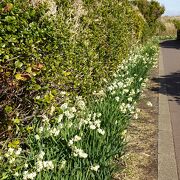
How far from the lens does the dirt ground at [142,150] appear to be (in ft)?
13.5

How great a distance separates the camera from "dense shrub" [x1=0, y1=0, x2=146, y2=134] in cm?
325

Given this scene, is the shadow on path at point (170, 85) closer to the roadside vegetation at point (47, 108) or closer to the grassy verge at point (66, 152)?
the roadside vegetation at point (47, 108)

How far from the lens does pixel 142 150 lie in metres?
4.89

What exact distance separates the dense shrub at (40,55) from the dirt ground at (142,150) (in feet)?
3.51

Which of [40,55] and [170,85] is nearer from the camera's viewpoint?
[40,55]

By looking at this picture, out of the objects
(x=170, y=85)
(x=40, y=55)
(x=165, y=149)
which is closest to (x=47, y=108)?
(x=40, y=55)

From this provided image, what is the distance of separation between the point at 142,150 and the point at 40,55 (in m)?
2.18

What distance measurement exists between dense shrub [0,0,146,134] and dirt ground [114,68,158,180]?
3.51 ft

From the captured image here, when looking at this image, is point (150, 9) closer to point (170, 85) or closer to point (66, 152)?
point (170, 85)

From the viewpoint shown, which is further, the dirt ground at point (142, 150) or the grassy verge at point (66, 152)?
the dirt ground at point (142, 150)

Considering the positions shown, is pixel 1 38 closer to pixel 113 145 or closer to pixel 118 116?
pixel 113 145

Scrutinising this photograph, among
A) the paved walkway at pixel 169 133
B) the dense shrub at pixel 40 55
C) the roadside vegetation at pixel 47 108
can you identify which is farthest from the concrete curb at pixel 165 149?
the dense shrub at pixel 40 55

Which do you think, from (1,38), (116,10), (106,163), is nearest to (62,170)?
(106,163)

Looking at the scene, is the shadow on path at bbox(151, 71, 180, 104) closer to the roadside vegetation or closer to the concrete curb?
the concrete curb
